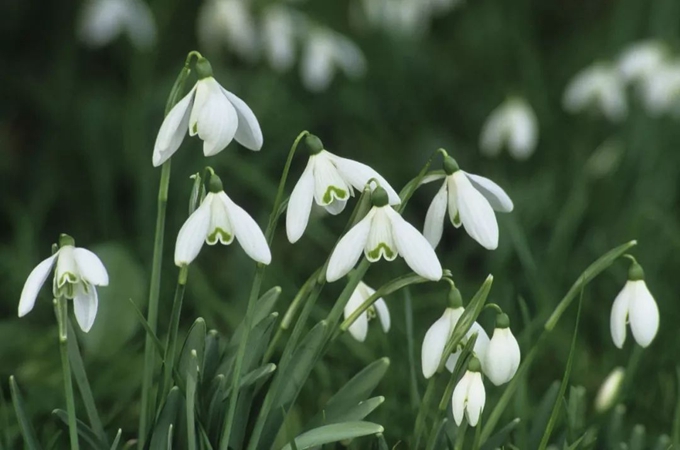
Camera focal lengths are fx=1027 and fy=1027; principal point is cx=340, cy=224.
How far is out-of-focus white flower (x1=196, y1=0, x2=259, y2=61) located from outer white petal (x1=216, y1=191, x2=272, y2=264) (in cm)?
237

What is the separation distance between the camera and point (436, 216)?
5.10 feet

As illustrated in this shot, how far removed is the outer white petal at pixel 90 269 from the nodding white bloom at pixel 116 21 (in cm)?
224

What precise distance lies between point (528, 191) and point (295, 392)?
194cm

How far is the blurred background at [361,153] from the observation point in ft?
8.16

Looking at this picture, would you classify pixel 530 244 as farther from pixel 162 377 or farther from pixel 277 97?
pixel 162 377

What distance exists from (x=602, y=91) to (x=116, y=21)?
1.69 m

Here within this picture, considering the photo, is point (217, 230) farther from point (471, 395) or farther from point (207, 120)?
point (471, 395)

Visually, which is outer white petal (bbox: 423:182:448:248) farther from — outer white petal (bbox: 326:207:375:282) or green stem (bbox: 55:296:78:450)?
green stem (bbox: 55:296:78:450)

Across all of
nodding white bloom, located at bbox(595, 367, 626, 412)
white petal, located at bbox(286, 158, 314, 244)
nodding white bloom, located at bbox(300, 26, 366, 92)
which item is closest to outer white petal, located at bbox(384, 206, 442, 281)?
white petal, located at bbox(286, 158, 314, 244)

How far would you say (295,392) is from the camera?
162 cm

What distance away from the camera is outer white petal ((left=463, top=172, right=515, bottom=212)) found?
1544mm

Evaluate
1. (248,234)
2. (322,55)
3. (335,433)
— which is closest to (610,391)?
(335,433)

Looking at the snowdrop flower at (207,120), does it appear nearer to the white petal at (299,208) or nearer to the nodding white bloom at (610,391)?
the white petal at (299,208)

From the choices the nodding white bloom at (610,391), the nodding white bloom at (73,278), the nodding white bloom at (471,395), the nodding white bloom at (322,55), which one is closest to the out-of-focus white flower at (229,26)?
the nodding white bloom at (322,55)
